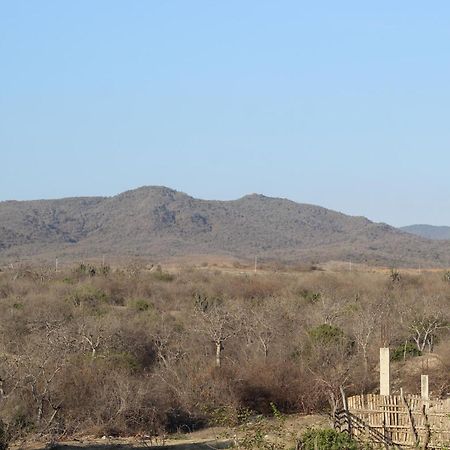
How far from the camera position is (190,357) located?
98.3 ft

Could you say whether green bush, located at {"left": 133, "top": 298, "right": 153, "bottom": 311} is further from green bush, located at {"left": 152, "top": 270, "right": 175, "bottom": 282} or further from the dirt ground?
the dirt ground

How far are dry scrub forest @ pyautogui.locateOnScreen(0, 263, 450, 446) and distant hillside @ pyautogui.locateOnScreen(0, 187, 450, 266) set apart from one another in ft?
202

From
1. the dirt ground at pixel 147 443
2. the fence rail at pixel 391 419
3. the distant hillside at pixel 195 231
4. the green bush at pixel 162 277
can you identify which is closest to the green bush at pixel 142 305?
the green bush at pixel 162 277

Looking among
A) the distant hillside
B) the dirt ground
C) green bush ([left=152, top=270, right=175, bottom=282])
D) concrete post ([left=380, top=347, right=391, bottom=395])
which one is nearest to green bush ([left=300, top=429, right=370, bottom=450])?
concrete post ([left=380, top=347, right=391, bottom=395])

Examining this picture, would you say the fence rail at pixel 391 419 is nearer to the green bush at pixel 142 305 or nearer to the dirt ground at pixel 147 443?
the dirt ground at pixel 147 443

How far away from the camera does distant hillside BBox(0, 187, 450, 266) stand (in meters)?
114

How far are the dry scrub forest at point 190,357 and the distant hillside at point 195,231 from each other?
61.6 meters

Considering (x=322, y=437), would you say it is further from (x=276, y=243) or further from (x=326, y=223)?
(x=326, y=223)

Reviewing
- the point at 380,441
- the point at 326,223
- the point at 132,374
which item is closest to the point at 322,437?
the point at 380,441

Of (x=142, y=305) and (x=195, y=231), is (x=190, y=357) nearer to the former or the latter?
(x=142, y=305)

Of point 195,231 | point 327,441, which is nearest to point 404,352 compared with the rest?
point 327,441

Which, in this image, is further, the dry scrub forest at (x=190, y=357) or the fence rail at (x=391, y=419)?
the dry scrub forest at (x=190, y=357)

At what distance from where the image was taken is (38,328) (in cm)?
3603

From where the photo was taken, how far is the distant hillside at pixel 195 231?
114 m
